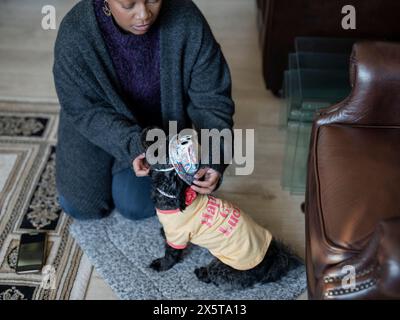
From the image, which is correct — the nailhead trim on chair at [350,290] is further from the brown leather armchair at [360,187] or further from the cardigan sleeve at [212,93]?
the cardigan sleeve at [212,93]

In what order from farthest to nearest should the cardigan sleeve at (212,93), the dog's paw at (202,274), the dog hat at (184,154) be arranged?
1. the dog's paw at (202,274)
2. the cardigan sleeve at (212,93)
3. the dog hat at (184,154)

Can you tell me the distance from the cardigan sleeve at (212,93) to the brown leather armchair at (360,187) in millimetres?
247

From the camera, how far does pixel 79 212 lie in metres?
1.58

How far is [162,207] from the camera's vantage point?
121 centimetres

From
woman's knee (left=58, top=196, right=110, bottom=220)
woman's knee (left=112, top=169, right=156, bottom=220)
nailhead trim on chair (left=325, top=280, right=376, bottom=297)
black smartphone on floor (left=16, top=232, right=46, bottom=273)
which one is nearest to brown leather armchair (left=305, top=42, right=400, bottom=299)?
nailhead trim on chair (left=325, top=280, right=376, bottom=297)

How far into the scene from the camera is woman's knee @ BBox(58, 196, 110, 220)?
1.58 metres

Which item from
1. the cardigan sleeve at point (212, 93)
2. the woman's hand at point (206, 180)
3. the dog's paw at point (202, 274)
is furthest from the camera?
the dog's paw at point (202, 274)

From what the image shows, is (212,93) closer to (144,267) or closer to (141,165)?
(141,165)

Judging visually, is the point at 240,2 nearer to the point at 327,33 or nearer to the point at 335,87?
the point at 327,33

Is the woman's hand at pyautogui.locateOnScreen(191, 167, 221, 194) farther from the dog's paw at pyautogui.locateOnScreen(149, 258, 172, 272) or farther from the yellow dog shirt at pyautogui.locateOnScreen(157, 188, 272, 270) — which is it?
the dog's paw at pyautogui.locateOnScreen(149, 258, 172, 272)

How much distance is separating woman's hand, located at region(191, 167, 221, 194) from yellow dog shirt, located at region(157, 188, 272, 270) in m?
0.02

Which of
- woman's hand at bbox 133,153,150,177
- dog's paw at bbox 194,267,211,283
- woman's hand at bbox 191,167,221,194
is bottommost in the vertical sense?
dog's paw at bbox 194,267,211,283

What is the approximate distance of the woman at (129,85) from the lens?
1.26 meters

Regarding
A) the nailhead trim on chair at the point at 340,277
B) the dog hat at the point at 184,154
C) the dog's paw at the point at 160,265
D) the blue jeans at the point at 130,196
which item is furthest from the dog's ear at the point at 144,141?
the nailhead trim on chair at the point at 340,277
